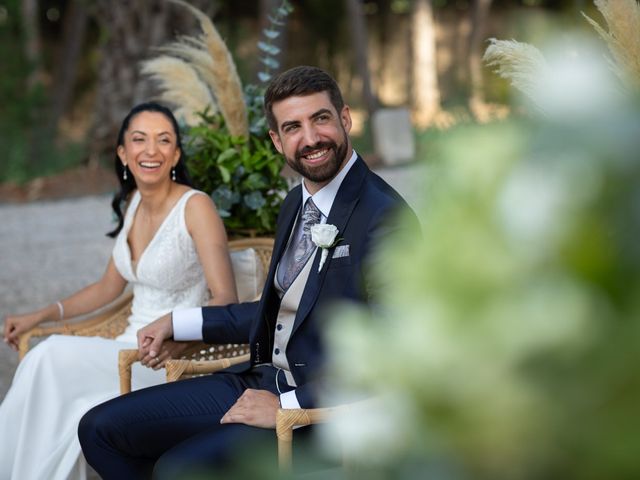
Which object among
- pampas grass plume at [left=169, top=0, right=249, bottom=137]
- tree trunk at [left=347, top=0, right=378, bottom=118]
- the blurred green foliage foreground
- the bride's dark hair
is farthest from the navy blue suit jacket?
tree trunk at [left=347, top=0, right=378, bottom=118]

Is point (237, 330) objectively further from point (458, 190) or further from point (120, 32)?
point (120, 32)

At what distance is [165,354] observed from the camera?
126 inches

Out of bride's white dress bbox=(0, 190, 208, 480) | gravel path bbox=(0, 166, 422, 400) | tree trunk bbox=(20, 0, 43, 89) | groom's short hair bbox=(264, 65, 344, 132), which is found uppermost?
tree trunk bbox=(20, 0, 43, 89)

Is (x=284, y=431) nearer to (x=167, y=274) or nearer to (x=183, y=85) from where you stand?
(x=167, y=274)

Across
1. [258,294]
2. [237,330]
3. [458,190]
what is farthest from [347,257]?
[458,190]

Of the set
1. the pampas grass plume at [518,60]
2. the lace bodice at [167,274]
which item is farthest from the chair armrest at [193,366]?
the pampas grass plume at [518,60]

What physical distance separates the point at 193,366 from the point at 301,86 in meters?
1.01

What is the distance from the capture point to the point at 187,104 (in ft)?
15.3

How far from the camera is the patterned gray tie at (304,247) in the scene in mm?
2877

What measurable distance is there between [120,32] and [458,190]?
38.8 feet

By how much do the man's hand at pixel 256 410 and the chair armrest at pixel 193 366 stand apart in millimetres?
555

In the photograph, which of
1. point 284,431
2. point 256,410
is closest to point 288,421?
point 284,431

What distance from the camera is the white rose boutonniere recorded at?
2.71 meters

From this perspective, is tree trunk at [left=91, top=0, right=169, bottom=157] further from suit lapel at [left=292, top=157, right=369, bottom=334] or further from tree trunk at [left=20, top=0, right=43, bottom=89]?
suit lapel at [left=292, top=157, right=369, bottom=334]
